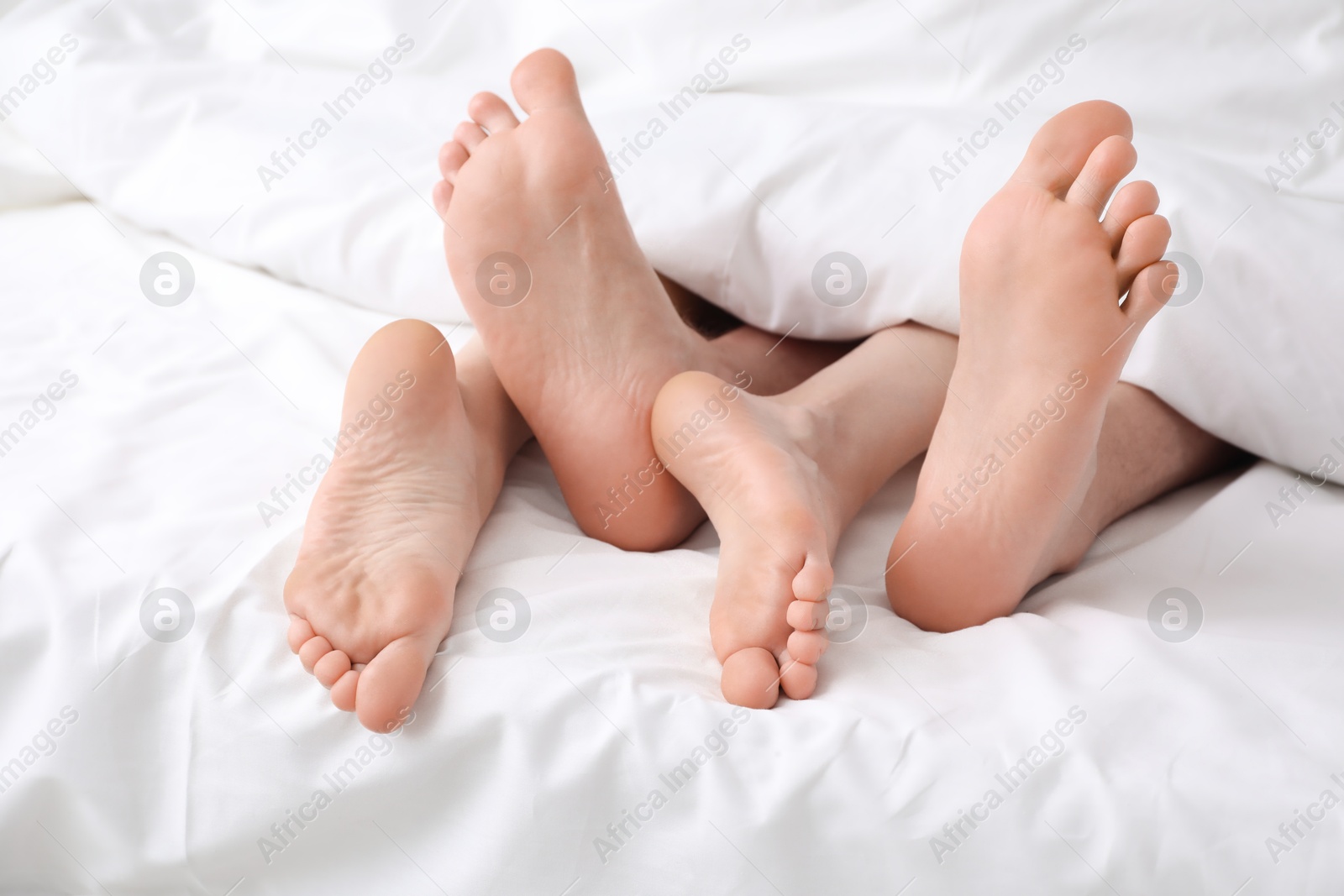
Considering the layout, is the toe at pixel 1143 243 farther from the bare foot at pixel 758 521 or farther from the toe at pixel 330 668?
the toe at pixel 330 668

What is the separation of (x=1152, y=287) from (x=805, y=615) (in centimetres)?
30

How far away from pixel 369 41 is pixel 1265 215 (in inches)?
41.5

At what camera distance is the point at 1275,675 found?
2.17ft

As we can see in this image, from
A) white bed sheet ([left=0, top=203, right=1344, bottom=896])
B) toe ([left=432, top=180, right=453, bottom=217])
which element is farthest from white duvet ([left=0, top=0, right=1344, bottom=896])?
toe ([left=432, top=180, right=453, bottom=217])

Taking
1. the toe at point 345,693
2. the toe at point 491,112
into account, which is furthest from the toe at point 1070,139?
the toe at point 345,693

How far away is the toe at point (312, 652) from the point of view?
660 mm

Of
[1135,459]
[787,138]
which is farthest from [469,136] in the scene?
[1135,459]

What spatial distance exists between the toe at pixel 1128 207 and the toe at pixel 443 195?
21.0 inches

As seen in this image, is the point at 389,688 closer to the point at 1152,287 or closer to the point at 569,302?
the point at 569,302

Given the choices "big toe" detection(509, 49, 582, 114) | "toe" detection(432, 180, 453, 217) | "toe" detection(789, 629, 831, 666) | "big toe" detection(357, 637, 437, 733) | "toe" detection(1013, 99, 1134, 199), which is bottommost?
"big toe" detection(357, 637, 437, 733)

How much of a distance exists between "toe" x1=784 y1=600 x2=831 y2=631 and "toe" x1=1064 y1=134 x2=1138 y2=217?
0.31m

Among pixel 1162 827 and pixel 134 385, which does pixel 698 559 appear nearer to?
pixel 1162 827

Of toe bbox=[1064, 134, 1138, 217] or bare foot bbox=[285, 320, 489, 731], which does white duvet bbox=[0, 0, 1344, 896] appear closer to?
bare foot bbox=[285, 320, 489, 731]

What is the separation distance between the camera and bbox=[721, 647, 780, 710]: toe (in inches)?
25.8
